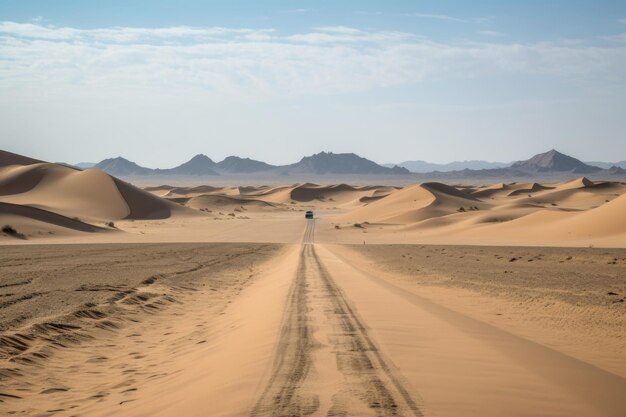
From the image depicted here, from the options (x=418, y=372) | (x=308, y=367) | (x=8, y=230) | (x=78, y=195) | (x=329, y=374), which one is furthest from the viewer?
(x=78, y=195)

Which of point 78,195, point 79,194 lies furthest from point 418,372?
point 79,194

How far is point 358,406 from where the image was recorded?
5.81 metres

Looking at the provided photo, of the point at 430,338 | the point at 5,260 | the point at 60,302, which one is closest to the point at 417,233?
the point at 5,260

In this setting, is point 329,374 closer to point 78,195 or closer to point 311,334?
point 311,334

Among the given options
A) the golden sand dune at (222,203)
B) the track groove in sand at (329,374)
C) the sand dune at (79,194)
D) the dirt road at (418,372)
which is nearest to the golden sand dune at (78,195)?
the sand dune at (79,194)

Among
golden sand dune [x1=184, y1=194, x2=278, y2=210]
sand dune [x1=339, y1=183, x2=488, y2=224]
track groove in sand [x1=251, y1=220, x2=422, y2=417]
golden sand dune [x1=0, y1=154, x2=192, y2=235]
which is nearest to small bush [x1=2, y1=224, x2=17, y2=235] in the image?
golden sand dune [x1=0, y1=154, x2=192, y2=235]

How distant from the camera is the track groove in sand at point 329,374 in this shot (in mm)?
5805

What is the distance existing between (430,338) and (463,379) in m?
2.66

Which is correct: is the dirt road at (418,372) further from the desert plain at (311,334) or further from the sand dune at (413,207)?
the sand dune at (413,207)

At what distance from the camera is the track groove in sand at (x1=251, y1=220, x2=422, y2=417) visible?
19.0 feet

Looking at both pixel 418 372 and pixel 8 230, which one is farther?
pixel 8 230

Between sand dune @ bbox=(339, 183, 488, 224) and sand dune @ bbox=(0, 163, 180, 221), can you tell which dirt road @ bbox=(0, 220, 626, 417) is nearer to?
sand dune @ bbox=(339, 183, 488, 224)

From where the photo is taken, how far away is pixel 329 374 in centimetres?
698

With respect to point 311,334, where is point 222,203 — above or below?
above
